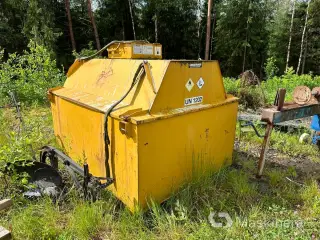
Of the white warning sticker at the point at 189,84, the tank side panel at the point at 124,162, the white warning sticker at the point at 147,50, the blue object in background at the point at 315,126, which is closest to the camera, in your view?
the tank side panel at the point at 124,162

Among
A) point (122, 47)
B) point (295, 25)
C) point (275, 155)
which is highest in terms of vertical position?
point (295, 25)

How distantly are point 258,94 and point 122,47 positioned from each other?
601cm

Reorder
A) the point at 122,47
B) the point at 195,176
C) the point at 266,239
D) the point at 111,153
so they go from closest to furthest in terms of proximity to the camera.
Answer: the point at 266,239 → the point at 111,153 → the point at 195,176 → the point at 122,47

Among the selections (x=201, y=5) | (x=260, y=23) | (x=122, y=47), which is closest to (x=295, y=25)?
(x=260, y=23)

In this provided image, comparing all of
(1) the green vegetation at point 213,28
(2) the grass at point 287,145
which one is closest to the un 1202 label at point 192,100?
(2) the grass at point 287,145

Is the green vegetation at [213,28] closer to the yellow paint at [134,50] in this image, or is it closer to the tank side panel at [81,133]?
the tank side panel at [81,133]

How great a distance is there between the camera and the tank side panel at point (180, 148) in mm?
2137

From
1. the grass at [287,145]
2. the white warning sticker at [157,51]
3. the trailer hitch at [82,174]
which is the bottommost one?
the grass at [287,145]

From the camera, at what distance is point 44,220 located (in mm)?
2166

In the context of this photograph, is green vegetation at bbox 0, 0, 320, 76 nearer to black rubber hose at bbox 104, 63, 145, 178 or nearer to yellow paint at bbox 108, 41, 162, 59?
yellow paint at bbox 108, 41, 162, 59

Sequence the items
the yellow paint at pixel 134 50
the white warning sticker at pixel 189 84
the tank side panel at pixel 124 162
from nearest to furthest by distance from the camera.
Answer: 1. the tank side panel at pixel 124 162
2. the white warning sticker at pixel 189 84
3. the yellow paint at pixel 134 50

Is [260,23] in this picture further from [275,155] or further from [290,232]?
[290,232]

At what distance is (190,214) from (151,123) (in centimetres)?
100

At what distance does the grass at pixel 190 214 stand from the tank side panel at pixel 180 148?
0.42 feet
